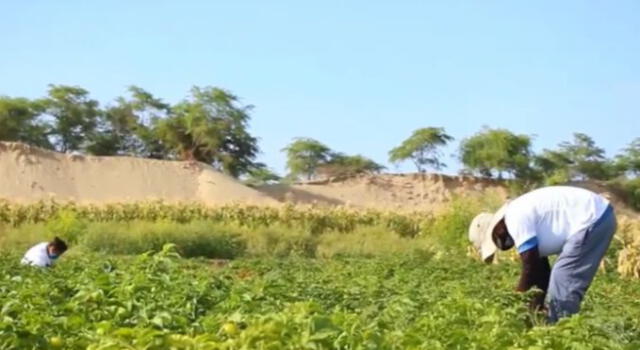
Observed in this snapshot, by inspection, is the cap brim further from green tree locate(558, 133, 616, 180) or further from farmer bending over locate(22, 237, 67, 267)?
A: green tree locate(558, 133, 616, 180)

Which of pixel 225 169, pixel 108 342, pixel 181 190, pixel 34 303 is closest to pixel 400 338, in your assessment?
pixel 108 342

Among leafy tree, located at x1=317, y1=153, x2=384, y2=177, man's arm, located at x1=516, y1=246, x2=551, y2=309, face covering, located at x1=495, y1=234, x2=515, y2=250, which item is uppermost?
leafy tree, located at x1=317, y1=153, x2=384, y2=177

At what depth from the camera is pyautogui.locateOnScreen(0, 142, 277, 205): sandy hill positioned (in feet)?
149

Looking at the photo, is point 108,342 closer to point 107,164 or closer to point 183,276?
point 183,276

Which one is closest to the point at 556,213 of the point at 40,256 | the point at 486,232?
the point at 486,232

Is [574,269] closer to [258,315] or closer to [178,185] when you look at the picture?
[258,315]

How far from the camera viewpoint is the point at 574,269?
21.5 ft

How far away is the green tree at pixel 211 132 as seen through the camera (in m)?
49.5

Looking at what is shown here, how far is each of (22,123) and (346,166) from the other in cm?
1666

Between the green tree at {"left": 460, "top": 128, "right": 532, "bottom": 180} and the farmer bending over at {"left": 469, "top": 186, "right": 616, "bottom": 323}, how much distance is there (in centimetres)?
4401

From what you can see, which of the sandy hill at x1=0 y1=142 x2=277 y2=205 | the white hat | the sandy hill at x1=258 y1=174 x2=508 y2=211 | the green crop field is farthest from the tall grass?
the white hat

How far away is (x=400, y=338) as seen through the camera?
11.8ft

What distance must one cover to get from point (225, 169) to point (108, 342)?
161ft

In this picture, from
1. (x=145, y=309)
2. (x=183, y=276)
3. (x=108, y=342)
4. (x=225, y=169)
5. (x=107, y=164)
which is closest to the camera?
(x=108, y=342)
